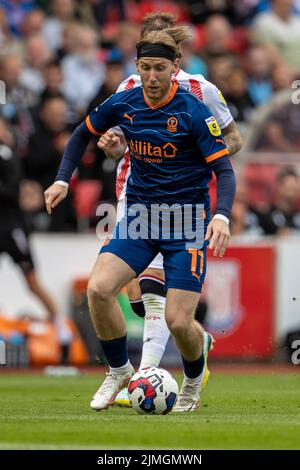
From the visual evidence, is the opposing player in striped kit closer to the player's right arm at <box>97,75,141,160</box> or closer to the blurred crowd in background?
the player's right arm at <box>97,75,141,160</box>

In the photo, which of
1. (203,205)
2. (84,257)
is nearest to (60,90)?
(84,257)

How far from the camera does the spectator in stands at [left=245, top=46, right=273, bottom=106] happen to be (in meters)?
17.7

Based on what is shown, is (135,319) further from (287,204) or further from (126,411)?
(126,411)

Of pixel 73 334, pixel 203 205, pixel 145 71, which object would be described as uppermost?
pixel 145 71

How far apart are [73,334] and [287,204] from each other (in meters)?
3.21

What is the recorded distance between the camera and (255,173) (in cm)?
1584

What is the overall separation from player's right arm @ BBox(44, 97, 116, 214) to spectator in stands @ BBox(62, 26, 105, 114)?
846cm

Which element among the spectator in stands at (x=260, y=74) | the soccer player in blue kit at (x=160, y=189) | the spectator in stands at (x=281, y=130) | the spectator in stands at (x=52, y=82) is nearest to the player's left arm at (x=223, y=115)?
the soccer player in blue kit at (x=160, y=189)

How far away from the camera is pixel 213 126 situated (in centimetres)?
816

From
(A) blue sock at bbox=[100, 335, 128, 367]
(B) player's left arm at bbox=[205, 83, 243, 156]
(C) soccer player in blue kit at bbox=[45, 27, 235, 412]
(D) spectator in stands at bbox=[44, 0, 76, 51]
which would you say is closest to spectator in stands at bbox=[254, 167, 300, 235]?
(D) spectator in stands at bbox=[44, 0, 76, 51]

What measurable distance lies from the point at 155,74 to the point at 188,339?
1.76m

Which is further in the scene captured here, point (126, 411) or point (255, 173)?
point (255, 173)
